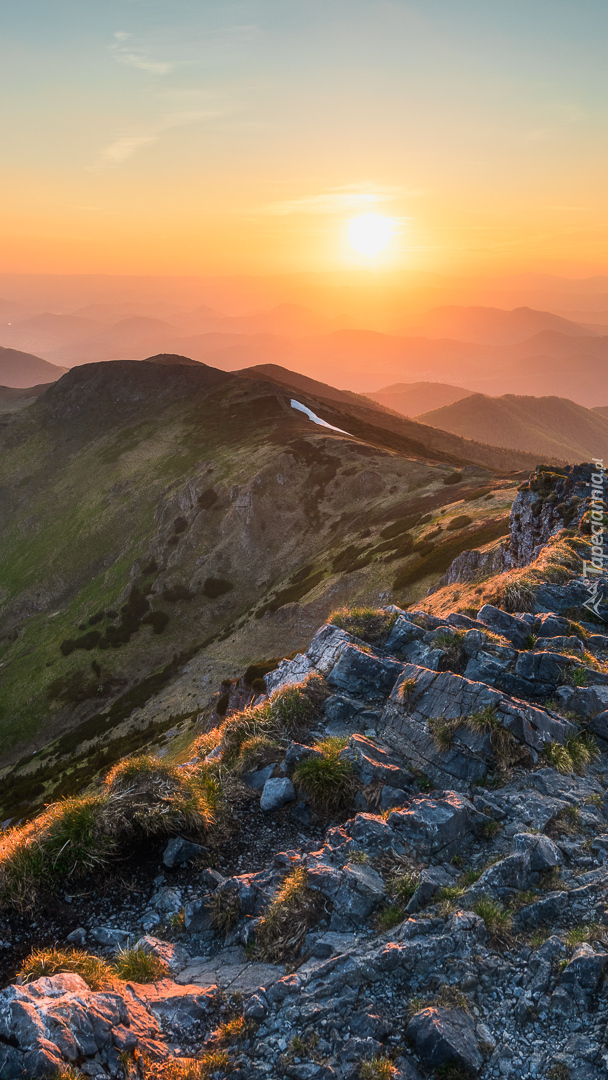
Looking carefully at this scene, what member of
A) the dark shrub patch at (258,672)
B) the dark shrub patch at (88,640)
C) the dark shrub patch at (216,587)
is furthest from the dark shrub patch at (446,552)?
the dark shrub patch at (88,640)

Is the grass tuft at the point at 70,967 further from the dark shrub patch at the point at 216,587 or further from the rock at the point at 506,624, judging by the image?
the dark shrub patch at the point at 216,587

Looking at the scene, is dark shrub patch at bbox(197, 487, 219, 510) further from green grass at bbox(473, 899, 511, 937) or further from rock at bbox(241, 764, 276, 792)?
green grass at bbox(473, 899, 511, 937)

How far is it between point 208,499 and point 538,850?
320 feet

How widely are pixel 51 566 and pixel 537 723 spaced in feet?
370

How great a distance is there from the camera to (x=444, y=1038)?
700cm

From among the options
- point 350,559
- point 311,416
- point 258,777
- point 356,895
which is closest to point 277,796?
point 258,777

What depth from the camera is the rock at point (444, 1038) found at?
6.89 m

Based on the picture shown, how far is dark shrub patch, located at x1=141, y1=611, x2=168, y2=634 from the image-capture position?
87.0 m

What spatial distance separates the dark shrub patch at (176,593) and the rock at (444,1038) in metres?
84.9

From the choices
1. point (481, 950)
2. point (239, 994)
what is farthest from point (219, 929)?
point (481, 950)

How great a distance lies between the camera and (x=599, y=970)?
24.6 feet

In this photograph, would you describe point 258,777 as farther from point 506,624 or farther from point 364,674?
point 506,624

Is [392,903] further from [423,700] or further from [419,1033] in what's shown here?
[423,700]

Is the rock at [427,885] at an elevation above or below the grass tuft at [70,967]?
below
